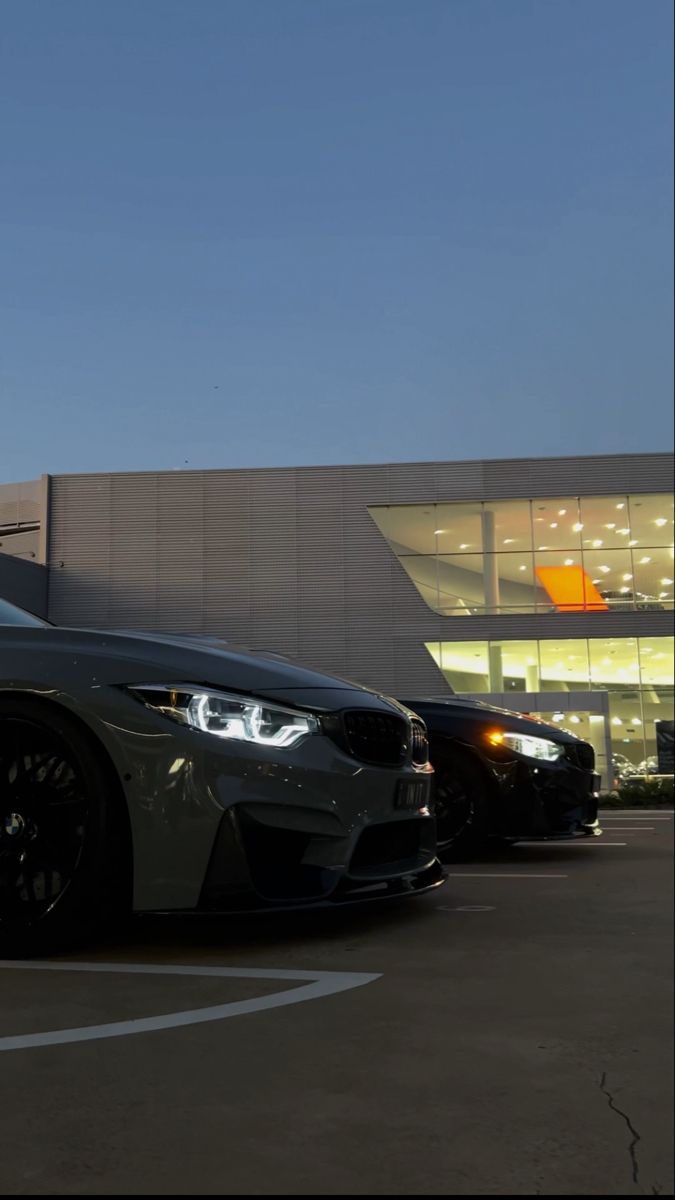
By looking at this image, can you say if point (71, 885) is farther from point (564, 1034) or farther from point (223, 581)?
point (223, 581)

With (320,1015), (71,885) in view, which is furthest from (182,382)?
(320,1015)

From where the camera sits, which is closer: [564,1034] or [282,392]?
[564,1034]

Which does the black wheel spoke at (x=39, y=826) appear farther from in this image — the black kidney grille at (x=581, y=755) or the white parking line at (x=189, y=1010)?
the black kidney grille at (x=581, y=755)

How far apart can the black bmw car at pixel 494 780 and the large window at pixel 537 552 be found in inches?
776

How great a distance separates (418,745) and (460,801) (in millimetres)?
1572

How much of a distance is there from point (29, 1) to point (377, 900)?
2.26 metres

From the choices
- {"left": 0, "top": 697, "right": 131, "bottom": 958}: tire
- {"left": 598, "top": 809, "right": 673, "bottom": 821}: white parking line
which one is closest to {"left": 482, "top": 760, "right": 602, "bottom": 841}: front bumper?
{"left": 0, "top": 697, "right": 131, "bottom": 958}: tire

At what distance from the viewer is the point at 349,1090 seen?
1.33m

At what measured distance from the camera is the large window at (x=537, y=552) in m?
23.8

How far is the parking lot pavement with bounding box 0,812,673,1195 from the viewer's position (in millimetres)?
1074

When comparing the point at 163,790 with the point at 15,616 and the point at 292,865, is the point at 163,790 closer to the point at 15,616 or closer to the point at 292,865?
the point at 292,865

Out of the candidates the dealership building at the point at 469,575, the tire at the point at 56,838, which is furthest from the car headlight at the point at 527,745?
the dealership building at the point at 469,575

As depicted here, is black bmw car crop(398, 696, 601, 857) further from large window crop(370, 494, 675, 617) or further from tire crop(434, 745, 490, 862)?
large window crop(370, 494, 675, 617)

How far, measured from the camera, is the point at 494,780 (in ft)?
13.7
